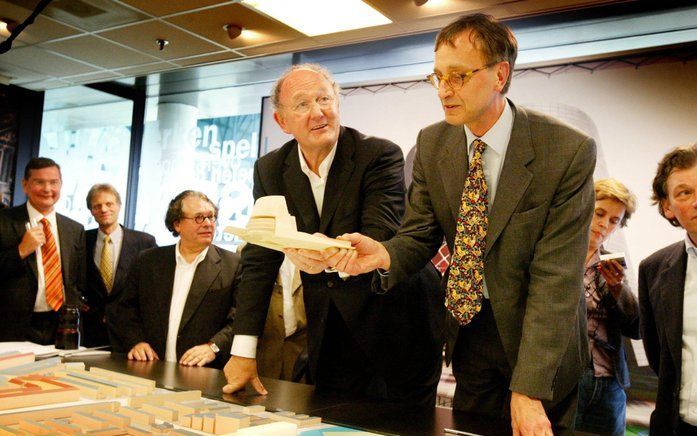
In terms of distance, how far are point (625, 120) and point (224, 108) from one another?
4.45 m

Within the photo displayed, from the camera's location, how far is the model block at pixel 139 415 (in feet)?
4.30

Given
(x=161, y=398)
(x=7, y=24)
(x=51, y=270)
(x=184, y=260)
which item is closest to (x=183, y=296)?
A: (x=184, y=260)

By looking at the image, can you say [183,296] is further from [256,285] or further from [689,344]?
[689,344]

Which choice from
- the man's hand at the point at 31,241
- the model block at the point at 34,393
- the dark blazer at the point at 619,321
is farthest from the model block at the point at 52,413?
the man's hand at the point at 31,241

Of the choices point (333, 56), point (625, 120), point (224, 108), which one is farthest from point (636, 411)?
point (224, 108)

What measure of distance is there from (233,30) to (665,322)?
3.85m

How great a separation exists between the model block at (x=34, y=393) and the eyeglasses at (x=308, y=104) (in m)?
1.12

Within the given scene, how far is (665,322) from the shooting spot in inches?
90.4

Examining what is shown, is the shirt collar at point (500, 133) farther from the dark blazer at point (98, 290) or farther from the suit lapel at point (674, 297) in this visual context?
the dark blazer at point (98, 290)

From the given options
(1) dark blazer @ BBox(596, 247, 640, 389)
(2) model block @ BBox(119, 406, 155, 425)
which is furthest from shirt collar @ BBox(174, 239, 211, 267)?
(2) model block @ BBox(119, 406, 155, 425)

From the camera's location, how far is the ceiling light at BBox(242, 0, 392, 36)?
452cm

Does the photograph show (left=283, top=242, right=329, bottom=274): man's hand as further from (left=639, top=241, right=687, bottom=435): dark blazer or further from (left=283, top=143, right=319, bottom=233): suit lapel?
(left=639, top=241, right=687, bottom=435): dark blazer

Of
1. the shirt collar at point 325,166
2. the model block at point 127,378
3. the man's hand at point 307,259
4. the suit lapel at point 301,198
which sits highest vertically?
the shirt collar at point 325,166

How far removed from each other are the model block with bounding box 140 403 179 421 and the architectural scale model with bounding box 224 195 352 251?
41cm
